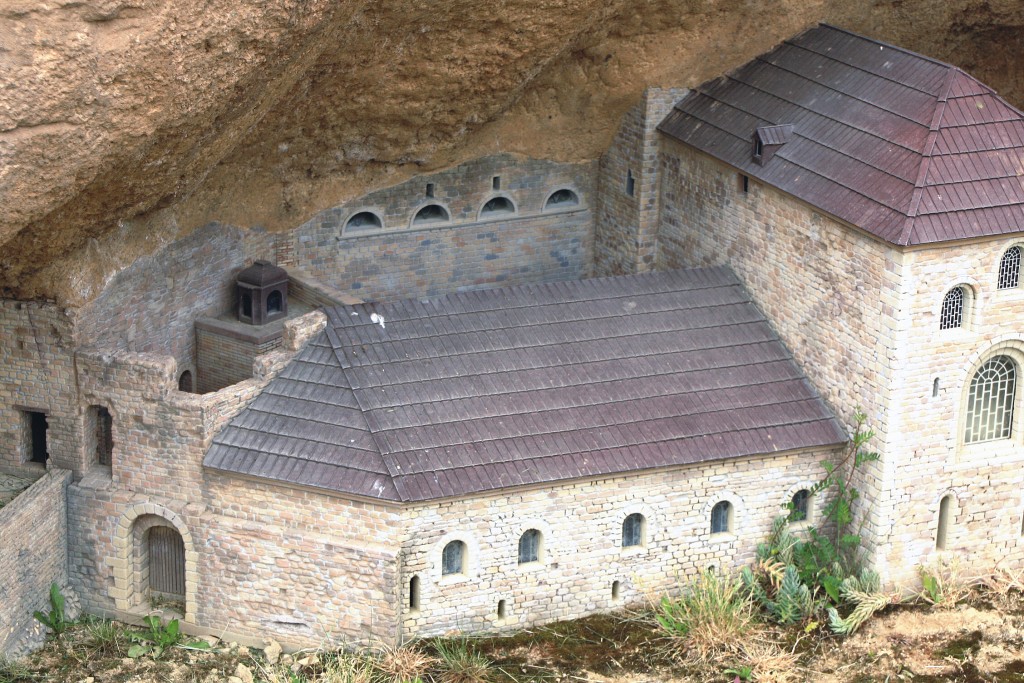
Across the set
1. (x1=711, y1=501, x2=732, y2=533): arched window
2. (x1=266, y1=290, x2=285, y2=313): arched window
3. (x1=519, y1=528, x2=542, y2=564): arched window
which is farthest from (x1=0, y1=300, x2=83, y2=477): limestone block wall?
(x1=711, y1=501, x2=732, y2=533): arched window

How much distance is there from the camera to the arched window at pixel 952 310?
24359 millimetres

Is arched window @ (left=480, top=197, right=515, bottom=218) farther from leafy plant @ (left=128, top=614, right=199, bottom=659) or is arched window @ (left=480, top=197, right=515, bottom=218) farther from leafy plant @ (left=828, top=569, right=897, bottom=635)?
leafy plant @ (left=128, top=614, right=199, bottom=659)

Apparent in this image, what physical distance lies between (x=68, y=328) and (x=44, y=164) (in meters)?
4.96

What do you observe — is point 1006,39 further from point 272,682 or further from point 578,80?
point 272,682

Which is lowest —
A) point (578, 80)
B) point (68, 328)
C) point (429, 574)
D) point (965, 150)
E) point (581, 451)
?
point (429, 574)


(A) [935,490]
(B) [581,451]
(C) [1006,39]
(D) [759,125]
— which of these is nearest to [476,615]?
(B) [581,451]

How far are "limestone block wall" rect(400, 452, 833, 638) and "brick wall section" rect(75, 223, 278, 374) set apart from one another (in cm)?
552

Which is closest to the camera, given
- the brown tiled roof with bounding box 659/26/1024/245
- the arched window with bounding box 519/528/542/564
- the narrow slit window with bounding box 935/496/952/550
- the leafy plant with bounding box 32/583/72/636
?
the brown tiled roof with bounding box 659/26/1024/245

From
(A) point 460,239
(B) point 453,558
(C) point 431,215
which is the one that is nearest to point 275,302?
(C) point 431,215

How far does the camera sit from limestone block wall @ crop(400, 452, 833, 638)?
2397 centimetres

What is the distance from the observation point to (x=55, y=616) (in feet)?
81.4

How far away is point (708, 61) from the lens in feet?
93.4

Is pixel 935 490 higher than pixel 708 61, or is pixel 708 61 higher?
pixel 708 61

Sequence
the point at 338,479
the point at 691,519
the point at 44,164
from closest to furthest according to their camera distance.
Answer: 1. the point at 44,164
2. the point at 338,479
3. the point at 691,519
